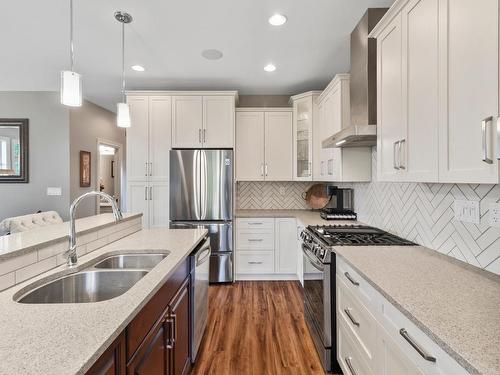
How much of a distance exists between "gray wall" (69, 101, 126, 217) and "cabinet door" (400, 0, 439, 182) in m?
4.52

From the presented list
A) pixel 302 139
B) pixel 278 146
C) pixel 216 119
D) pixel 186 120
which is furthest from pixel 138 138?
pixel 302 139

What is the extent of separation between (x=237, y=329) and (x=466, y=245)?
186 centimetres

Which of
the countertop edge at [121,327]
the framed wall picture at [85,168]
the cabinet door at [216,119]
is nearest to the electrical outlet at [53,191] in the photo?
the framed wall picture at [85,168]

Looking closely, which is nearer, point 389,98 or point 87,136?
point 389,98

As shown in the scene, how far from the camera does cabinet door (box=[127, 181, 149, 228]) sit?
3580mm

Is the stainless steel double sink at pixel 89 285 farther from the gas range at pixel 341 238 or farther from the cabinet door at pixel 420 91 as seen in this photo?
the cabinet door at pixel 420 91

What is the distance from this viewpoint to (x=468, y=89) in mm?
1049

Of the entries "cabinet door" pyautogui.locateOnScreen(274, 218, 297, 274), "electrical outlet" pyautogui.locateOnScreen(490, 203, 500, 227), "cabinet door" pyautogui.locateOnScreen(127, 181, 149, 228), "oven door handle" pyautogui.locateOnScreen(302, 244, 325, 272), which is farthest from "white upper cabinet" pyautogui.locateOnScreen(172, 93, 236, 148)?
"electrical outlet" pyautogui.locateOnScreen(490, 203, 500, 227)

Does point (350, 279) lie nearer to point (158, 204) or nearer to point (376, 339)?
point (376, 339)

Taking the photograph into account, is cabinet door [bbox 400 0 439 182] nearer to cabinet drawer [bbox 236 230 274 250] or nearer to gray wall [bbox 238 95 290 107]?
cabinet drawer [bbox 236 230 274 250]

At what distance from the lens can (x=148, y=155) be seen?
11.9ft

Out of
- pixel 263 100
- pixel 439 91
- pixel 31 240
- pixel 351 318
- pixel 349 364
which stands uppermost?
pixel 263 100

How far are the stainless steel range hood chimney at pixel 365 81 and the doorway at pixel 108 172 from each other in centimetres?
426

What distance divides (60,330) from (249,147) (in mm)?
3251
